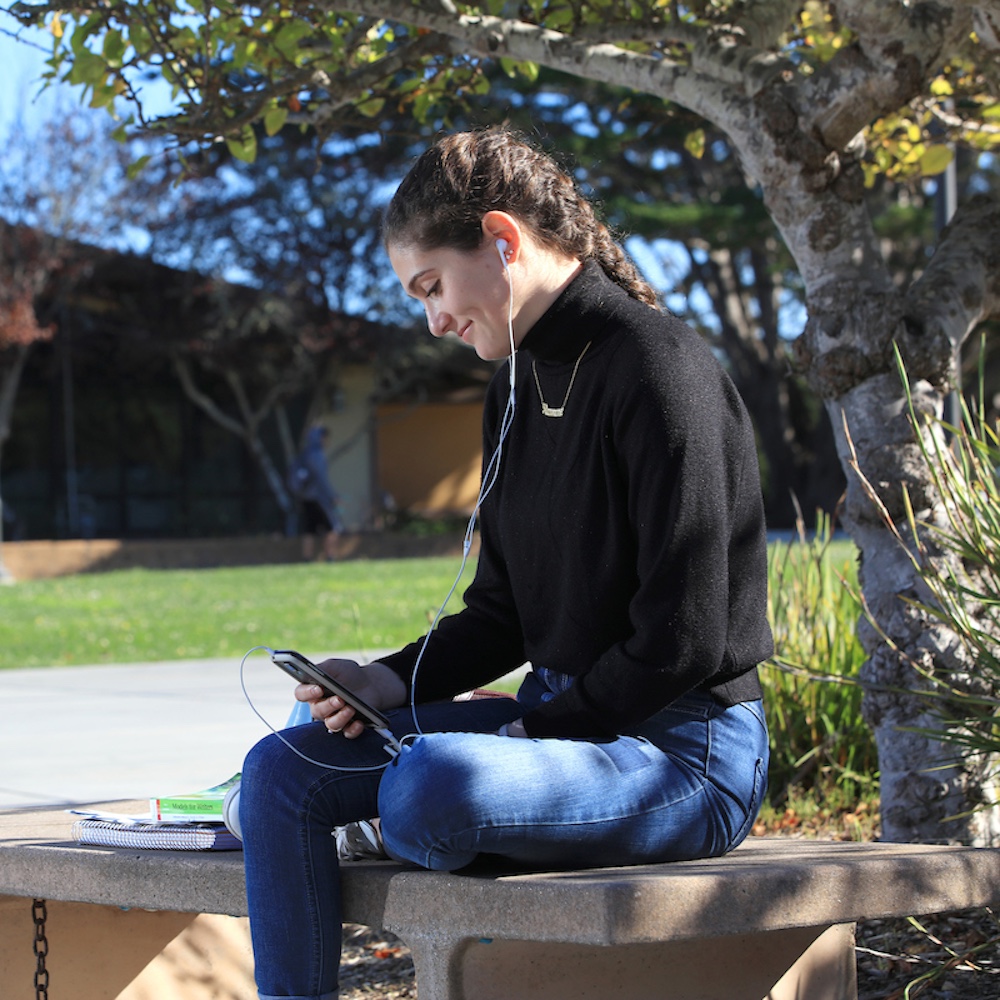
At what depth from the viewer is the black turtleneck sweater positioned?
2154mm

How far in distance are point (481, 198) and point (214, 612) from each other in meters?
9.82

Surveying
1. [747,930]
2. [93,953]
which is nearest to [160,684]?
[93,953]

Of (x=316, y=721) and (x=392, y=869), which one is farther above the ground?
(x=316, y=721)

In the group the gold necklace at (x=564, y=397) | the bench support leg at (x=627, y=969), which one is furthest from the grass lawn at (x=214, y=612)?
the bench support leg at (x=627, y=969)

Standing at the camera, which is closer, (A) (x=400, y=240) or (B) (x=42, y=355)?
(A) (x=400, y=240)

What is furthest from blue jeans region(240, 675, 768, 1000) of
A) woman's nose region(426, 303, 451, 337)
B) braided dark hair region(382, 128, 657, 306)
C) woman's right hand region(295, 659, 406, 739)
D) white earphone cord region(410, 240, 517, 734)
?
braided dark hair region(382, 128, 657, 306)

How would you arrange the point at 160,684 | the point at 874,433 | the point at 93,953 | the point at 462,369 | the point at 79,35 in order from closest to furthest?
the point at 93,953 → the point at 874,433 → the point at 79,35 → the point at 160,684 → the point at 462,369

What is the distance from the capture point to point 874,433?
3.51m

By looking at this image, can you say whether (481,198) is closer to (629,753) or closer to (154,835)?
(629,753)

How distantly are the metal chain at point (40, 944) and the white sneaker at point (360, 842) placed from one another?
2.44 feet

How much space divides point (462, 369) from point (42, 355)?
6.96m

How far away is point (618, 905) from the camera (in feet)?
6.17

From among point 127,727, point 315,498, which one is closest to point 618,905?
point 127,727

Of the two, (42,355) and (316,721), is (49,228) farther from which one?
(316,721)
